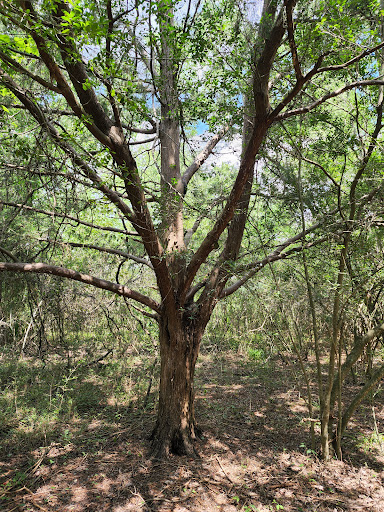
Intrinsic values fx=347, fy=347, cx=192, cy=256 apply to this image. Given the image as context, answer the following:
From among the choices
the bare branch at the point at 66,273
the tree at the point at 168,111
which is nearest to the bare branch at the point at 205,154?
the tree at the point at 168,111

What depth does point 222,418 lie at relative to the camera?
16.4 ft

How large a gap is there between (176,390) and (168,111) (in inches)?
130

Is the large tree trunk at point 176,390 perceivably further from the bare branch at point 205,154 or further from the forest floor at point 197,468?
the bare branch at point 205,154

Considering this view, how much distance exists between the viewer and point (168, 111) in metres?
4.19

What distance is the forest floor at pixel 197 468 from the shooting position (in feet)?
10.3

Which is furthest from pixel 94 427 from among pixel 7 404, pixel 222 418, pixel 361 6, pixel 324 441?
pixel 361 6

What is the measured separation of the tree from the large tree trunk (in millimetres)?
12

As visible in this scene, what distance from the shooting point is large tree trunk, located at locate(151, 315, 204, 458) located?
12.9 feet

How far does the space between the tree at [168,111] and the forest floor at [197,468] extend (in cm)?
44

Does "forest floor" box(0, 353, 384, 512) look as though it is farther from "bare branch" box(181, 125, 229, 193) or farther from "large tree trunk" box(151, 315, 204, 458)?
"bare branch" box(181, 125, 229, 193)

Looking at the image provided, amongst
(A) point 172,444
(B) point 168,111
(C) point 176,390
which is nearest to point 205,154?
(B) point 168,111

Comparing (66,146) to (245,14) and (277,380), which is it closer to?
(245,14)

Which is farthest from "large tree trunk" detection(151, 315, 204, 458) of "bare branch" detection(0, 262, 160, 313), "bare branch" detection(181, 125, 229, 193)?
"bare branch" detection(181, 125, 229, 193)

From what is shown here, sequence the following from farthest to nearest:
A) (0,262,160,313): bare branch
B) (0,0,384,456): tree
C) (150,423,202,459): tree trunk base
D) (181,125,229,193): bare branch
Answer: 1. (181,125,229,193): bare branch
2. (150,423,202,459): tree trunk base
3. (0,262,160,313): bare branch
4. (0,0,384,456): tree
